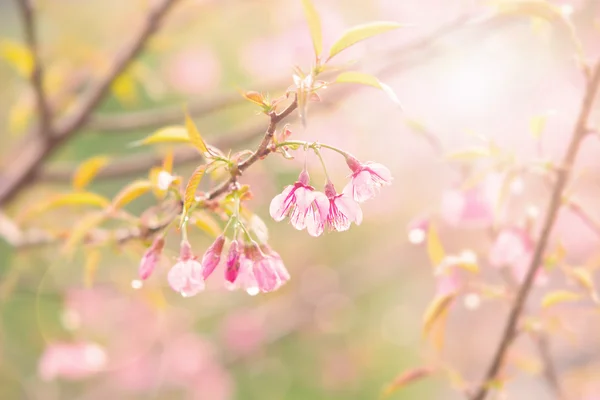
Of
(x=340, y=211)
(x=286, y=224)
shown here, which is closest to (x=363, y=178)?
(x=340, y=211)

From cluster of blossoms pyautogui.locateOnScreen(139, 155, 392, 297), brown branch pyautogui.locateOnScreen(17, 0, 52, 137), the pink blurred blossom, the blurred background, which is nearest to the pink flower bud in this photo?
cluster of blossoms pyautogui.locateOnScreen(139, 155, 392, 297)

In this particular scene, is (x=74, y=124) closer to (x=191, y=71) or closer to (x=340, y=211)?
(x=340, y=211)

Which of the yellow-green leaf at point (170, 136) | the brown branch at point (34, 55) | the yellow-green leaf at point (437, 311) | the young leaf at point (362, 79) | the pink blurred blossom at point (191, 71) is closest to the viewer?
the young leaf at point (362, 79)

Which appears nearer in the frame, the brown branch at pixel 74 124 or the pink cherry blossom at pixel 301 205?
the pink cherry blossom at pixel 301 205

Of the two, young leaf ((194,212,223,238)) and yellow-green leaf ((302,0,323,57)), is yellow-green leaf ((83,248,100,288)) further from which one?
yellow-green leaf ((302,0,323,57))

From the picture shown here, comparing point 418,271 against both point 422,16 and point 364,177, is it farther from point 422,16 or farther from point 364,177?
point 364,177

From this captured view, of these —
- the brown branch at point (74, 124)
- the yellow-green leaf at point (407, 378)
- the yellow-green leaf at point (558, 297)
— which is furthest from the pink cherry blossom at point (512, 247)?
the brown branch at point (74, 124)

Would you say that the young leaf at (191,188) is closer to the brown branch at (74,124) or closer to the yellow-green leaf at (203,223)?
the yellow-green leaf at (203,223)
